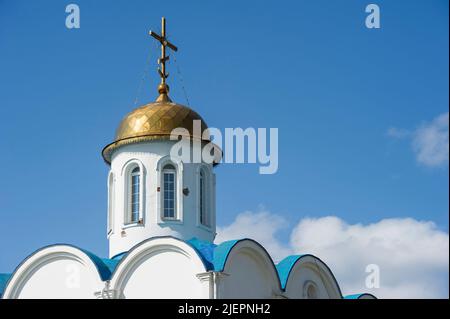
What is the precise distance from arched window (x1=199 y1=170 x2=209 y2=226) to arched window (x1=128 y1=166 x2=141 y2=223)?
1.29 m

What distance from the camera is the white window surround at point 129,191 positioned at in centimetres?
1806

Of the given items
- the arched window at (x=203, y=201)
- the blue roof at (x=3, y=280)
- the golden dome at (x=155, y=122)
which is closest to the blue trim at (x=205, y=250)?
the arched window at (x=203, y=201)

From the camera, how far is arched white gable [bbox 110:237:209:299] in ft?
52.2

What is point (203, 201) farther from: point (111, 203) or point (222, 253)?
point (222, 253)

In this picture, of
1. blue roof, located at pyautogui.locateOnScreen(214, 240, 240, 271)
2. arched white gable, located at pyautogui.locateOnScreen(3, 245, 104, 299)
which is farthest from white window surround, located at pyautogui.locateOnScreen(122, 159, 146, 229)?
blue roof, located at pyautogui.locateOnScreen(214, 240, 240, 271)

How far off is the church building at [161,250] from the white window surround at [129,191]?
20 millimetres

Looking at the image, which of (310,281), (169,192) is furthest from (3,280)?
(310,281)

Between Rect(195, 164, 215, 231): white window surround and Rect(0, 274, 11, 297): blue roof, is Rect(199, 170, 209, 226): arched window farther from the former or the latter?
Rect(0, 274, 11, 297): blue roof

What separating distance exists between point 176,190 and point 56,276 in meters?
3.02

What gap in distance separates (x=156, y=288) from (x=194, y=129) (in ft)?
12.9

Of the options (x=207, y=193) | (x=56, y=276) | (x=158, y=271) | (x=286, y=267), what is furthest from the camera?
(x=207, y=193)

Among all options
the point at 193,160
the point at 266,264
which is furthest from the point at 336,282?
the point at 193,160

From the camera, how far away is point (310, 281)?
18.1 metres
